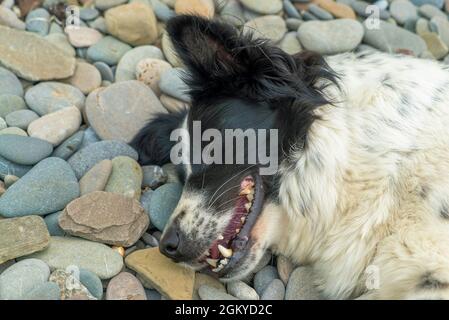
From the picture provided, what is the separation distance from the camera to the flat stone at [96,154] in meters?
3.23

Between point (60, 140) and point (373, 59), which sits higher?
point (373, 59)

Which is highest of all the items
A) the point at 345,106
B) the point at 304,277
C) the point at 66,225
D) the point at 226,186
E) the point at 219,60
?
the point at 219,60

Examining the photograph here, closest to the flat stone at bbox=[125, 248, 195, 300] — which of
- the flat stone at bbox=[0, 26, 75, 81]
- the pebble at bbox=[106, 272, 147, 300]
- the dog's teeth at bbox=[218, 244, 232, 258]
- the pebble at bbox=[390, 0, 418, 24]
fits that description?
the pebble at bbox=[106, 272, 147, 300]

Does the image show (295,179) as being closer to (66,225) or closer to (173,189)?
(173,189)

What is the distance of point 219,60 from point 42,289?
4.21ft

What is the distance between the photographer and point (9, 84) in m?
3.68

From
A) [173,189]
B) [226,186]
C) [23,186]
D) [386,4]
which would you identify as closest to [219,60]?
[226,186]

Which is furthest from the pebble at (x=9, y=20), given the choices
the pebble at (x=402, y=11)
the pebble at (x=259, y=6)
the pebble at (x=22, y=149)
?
the pebble at (x=402, y=11)

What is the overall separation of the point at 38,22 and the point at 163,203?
2025mm

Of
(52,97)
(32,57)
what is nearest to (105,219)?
(52,97)

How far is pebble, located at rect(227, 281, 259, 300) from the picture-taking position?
271 centimetres

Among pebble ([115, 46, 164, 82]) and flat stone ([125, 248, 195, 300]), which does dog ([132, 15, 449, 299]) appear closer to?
flat stone ([125, 248, 195, 300])

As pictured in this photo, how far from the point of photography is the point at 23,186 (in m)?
2.95

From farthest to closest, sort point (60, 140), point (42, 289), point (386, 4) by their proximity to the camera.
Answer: point (386, 4) < point (60, 140) < point (42, 289)
